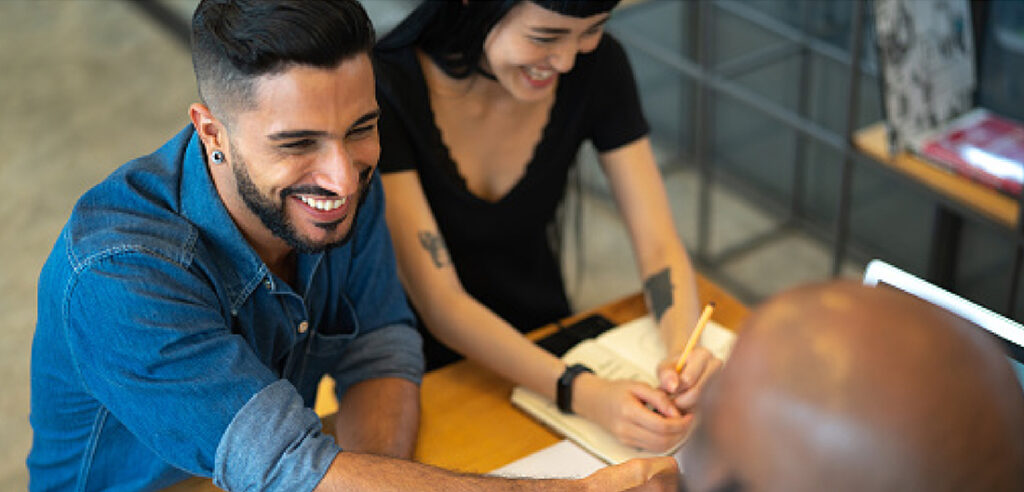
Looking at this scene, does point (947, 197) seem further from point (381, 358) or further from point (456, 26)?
point (381, 358)

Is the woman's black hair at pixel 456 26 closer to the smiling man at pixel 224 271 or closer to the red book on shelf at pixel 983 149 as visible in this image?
the smiling man at pixel 224 271

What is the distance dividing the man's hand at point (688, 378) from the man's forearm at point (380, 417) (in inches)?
14.3

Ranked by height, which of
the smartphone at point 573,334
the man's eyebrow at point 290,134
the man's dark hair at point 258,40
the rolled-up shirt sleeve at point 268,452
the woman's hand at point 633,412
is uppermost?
the man's dark hair at point 258,40

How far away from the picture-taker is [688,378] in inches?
60.2

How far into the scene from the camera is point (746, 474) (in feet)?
1.71

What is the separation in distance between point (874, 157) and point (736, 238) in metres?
0.96

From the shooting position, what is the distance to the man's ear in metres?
1.27

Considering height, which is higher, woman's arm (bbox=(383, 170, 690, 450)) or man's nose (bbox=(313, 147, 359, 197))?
man's nose (bbox=(313, 147, 359, 197))

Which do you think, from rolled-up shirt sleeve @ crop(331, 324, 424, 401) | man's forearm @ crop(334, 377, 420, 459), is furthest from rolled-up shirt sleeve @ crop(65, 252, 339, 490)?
rolled-up shirt sleeve @ crop(331, 324, 424, 401)

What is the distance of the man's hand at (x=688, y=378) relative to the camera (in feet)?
4.99

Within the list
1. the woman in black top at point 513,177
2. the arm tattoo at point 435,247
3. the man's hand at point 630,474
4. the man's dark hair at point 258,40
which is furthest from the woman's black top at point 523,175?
the man's hand at point 630,474

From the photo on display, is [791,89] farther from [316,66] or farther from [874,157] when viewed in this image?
[316,66]

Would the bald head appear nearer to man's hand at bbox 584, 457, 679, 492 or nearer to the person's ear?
man's hand at bbox 584, 457, 679, 492

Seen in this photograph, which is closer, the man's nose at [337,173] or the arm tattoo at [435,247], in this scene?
the man's nose at [337,173]
